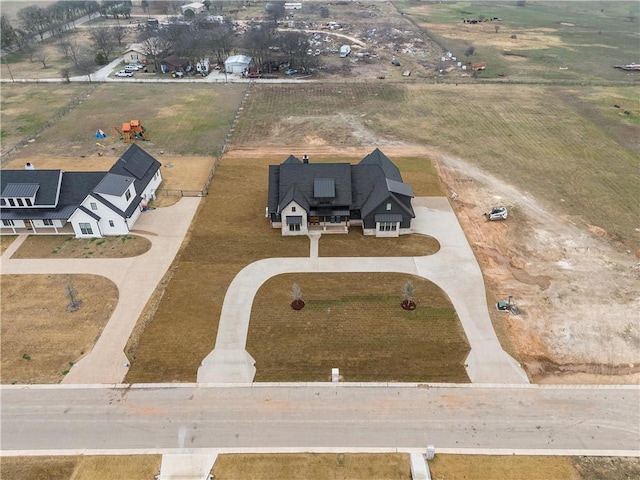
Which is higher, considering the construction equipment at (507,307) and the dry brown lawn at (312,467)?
the construction equipment at (507,307)

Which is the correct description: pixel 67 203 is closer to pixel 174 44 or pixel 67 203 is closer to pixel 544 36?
pixel 174 44

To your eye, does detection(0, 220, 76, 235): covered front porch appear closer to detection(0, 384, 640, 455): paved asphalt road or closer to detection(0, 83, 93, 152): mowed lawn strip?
detection(0, 384, 640, 455): paved asphalt road

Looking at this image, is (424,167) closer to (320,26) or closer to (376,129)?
(376,129)

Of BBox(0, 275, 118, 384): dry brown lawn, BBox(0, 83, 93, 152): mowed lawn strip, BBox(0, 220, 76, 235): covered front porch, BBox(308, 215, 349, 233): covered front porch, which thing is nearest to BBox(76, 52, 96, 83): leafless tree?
BBox(0, 83, 93, 152): mowed lawn strip

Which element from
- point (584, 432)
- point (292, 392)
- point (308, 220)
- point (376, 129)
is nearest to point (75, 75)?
point (376, 129)

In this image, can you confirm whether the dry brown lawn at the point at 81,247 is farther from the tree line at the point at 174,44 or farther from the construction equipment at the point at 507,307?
the tree line at the point at 174,44

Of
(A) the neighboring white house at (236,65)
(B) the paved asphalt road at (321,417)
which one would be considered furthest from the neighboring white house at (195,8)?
(B) the paved asphalt road at (321,417)
